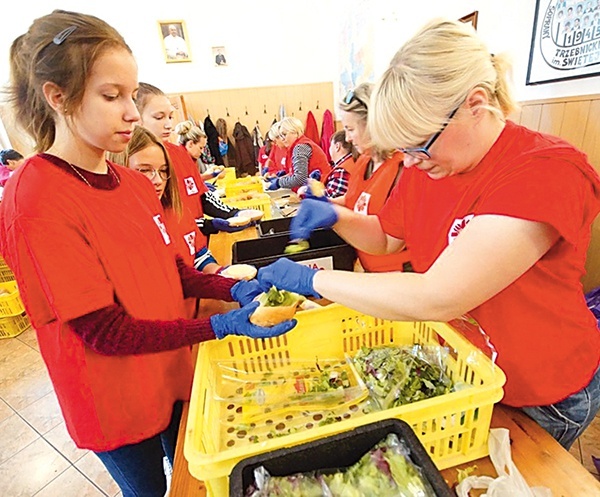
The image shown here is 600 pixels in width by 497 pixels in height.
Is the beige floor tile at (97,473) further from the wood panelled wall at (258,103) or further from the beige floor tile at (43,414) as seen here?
the wood panelled wall at (258,103)

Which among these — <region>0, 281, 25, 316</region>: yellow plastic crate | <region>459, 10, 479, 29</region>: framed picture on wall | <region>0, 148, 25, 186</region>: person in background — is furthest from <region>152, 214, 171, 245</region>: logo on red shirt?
<region>0, 148, 25, 186</region>: person in background

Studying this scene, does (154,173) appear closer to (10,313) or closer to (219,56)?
(10,313)

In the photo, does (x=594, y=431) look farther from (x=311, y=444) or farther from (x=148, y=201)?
(x=148, y=201)

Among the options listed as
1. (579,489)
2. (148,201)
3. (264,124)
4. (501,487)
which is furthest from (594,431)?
(264,124)

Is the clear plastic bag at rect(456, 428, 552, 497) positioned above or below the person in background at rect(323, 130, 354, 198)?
below

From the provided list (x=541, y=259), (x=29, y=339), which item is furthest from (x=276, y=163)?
(x=541, y=259)

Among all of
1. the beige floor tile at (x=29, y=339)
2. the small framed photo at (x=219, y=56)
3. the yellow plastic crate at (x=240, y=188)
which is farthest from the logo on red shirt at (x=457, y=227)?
the small framed photo at (x=219, y=56)

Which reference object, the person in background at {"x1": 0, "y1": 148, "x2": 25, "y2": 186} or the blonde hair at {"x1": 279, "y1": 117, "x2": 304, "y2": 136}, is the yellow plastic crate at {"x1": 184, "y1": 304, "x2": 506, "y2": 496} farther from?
the person in background at {"x1": 0, "y1": 148, "x2": 25, "y2": 186}

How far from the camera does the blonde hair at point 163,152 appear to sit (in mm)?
1301

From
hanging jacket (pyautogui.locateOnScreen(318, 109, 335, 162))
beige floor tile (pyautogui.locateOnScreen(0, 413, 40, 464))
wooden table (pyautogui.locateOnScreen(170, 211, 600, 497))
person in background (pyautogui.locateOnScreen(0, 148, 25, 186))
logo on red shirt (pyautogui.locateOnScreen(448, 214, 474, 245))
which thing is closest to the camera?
wooden table (pyautogui.locateOnScreen(170, 211, 600, 497))

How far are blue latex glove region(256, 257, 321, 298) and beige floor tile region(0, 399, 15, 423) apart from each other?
8.07 feet

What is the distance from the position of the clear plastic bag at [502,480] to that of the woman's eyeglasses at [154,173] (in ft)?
4.28

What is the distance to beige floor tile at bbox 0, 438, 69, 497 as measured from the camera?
1811 millimetres

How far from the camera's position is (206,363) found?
0.82 m
